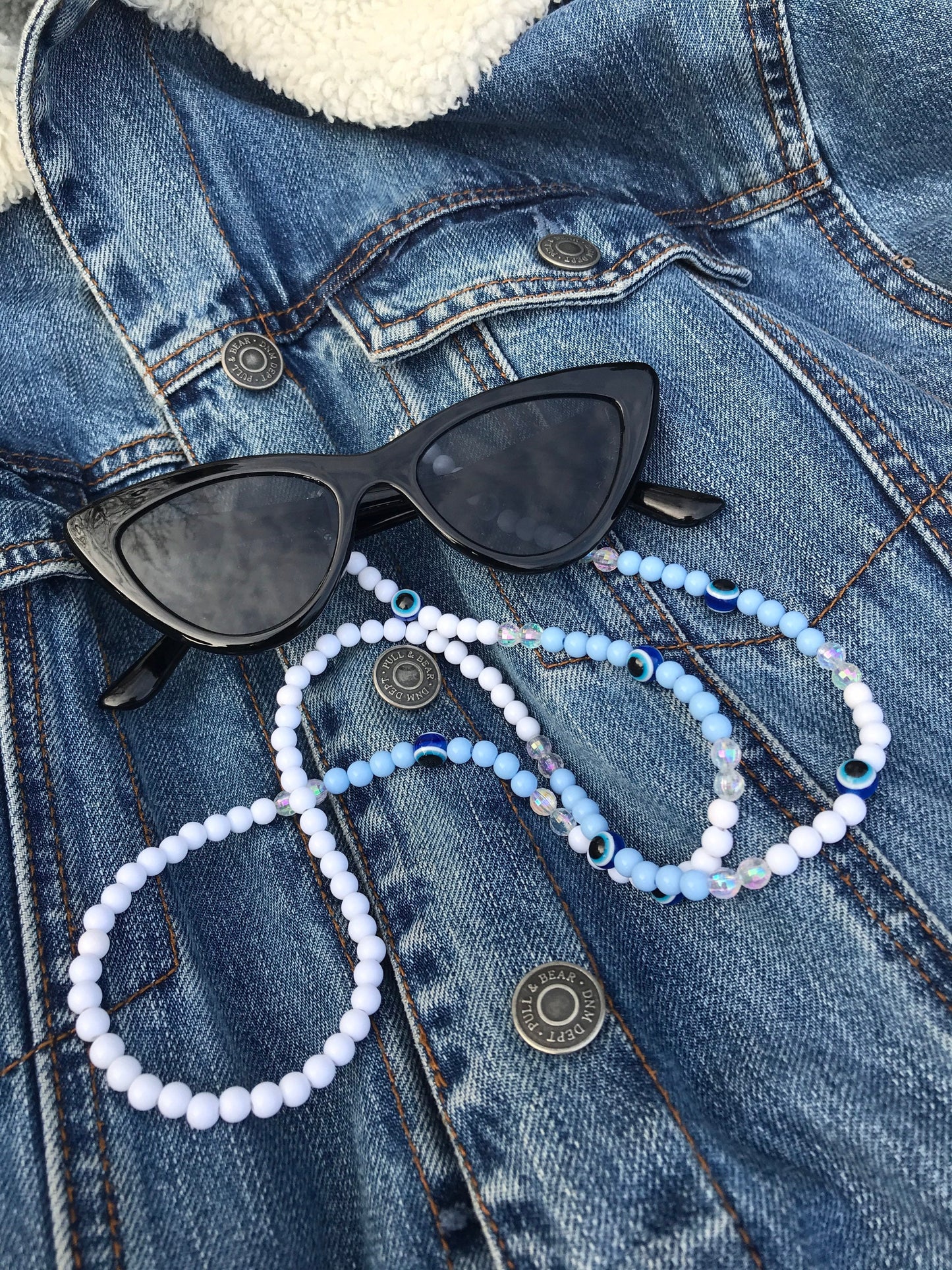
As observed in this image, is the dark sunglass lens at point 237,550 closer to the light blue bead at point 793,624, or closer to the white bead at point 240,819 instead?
the white bead at point 240,819

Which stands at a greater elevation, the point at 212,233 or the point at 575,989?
the point at 212,233

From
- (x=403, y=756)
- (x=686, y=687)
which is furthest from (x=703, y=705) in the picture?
(x=403, y=756)

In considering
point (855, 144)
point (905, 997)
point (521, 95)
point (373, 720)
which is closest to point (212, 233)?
point (521, 95)

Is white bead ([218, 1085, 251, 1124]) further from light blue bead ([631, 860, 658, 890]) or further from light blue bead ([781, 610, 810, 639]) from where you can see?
light blue bead ([781, 610, 810, 639])

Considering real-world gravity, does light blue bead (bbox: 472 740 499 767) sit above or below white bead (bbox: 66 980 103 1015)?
below

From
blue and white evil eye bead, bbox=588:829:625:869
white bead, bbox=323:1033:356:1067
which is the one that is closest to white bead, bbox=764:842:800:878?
blue and white evil eye bead, bbox=588:829:625:869

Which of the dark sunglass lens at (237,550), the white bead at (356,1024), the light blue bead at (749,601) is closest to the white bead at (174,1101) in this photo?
the white bead at (356,1024)

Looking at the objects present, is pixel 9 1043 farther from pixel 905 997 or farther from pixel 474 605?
pixel 905 997
